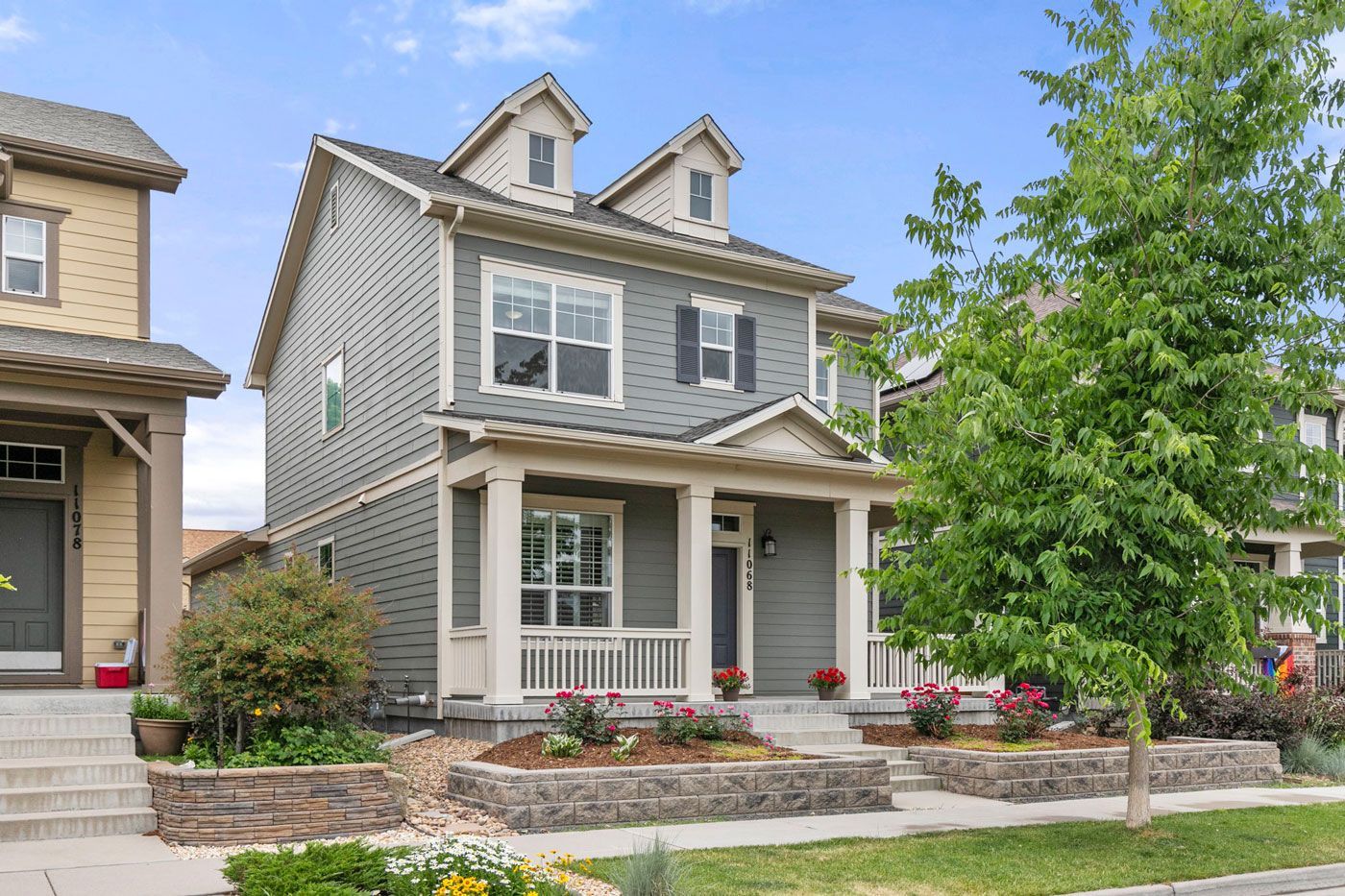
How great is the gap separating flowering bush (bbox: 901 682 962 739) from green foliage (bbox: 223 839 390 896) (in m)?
8.72

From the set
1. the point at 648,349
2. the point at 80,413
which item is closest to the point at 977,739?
the point at 648,349

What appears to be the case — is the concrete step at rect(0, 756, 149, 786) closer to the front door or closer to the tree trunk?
the front door

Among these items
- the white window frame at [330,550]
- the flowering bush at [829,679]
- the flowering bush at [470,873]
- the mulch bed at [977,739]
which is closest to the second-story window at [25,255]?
the white window frame at [330,550]

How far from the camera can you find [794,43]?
16.1 m

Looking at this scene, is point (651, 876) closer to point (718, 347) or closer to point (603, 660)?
point (603, 660)

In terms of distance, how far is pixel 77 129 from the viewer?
1620 centimetres

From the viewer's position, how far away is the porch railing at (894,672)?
55.6ft

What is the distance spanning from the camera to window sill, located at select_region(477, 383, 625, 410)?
15.8 m

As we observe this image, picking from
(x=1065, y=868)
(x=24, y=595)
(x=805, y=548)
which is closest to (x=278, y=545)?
(x=24, y=595)

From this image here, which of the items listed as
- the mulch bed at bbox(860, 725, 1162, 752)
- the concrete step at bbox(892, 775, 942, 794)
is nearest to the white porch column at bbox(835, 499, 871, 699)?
the mulch bed at bbox(860, 725, 1162, 752)

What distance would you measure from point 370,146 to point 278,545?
25.1 ft

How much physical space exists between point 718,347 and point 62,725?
1002cm

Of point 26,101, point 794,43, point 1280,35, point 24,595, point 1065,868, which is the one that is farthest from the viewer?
point 26,101

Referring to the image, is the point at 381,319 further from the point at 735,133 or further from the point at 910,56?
the point at 910,56
